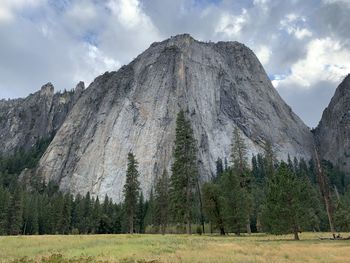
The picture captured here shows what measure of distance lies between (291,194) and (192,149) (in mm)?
18410

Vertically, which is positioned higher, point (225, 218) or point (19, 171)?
point (19, 171)

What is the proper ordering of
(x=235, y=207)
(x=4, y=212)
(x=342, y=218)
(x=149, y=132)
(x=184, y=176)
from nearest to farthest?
(x=235, y=207) → (x=184, y=176) → (x=342, y=218) → (x=4, y=212) → (x=149, y=132)

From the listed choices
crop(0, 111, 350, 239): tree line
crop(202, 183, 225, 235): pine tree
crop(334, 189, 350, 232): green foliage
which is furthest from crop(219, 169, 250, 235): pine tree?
crop(334, 189, 350, 232): green foliage

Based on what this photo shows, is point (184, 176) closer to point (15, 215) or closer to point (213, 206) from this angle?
point (213, 206)

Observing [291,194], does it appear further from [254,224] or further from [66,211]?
[66,211]

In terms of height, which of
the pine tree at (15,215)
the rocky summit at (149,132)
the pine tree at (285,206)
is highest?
the rocky summit at (149,132)

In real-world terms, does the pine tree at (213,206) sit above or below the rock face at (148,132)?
below

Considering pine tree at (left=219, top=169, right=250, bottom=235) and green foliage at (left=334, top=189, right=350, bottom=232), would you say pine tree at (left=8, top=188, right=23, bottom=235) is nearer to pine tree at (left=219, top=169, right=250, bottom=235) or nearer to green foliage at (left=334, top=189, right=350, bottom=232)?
pine tree at (left=219, top=169, right=250, bottom=235)

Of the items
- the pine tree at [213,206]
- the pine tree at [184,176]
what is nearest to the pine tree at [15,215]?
the pine tree at [184,176]

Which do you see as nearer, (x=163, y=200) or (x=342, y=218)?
(x=342, y=218)

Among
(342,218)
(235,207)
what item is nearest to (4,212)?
(235,207)

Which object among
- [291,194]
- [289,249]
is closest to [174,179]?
[291,194]

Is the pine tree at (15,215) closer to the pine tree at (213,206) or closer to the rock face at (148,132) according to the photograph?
the pine tree at (213,206)

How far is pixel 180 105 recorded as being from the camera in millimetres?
181750
